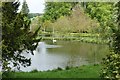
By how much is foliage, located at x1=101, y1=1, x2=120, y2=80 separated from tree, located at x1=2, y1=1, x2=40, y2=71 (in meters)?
0.70

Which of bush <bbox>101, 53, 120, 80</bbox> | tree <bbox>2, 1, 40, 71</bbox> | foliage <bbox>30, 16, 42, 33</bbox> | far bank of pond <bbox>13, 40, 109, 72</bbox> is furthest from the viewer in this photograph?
far bank of pond <bbox>13, 40, 109, 72</bbox>

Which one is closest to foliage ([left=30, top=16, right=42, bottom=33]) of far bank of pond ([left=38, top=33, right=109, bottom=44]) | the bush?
the bush

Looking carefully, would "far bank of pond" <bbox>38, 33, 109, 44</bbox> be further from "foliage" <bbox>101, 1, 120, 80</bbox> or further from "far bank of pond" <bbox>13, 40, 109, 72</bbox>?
"foliage" <bbox>101, 1, 120, 80</bbox>

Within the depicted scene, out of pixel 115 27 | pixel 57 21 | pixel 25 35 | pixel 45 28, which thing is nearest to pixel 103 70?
pixel 115 27

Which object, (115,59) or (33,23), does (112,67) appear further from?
(33,23)

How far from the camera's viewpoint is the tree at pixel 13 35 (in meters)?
2.32

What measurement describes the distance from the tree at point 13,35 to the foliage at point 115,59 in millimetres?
704

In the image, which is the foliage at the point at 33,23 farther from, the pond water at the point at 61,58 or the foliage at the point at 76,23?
the foliage at the point at 76,23

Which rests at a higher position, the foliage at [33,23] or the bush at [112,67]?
the foliage at [33,23]

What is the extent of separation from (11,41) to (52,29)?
834cm

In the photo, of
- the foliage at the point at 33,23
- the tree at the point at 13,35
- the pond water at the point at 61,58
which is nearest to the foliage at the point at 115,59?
the tree at the point at 13,35

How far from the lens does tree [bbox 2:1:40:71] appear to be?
7.60ft

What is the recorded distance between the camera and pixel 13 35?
7.89 feet

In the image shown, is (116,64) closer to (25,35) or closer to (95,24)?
(25,35)
